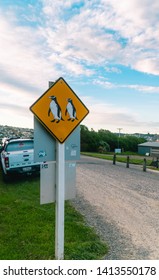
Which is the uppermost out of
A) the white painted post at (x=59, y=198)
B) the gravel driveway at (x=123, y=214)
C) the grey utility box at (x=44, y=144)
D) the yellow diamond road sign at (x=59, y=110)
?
the yellow diamond road sign at (x=59, y=110)

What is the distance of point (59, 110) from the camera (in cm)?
404

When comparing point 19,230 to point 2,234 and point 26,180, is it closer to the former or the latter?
point 2,234

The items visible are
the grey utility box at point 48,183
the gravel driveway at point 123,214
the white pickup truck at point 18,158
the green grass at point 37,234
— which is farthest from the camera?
the white pickup truck at point 18,158

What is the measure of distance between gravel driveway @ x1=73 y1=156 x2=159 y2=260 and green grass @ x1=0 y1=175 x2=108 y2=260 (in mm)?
302

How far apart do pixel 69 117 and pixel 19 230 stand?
9.29 feet

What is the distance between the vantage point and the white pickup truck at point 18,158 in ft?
37.4

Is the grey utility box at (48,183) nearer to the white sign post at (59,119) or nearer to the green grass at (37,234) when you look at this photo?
the white sign post at (59,119)

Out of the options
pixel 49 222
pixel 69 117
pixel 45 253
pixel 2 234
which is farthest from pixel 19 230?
pixel 69 117

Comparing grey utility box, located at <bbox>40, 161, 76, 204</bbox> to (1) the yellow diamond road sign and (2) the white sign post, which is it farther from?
(1) the yellow diamond road sign

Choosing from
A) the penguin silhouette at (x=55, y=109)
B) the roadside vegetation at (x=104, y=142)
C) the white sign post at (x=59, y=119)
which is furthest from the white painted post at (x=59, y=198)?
the roadside vegetation at (x=104, y=142)

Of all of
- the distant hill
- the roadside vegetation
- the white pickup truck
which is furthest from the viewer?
the roadside vegetation

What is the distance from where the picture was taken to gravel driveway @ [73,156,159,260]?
512 centimetres

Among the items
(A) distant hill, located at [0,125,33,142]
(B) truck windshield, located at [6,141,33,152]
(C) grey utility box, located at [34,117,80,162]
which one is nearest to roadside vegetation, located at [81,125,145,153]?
(A) distant hill, located at [0,125,33,142]

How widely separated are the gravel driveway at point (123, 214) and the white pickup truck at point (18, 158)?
2.23 meters
